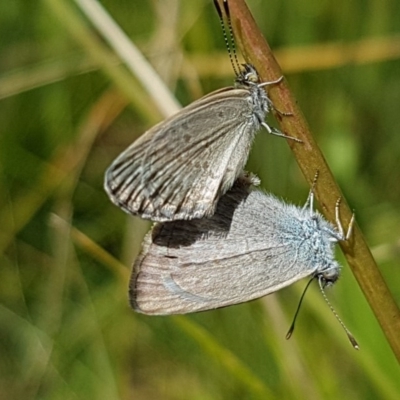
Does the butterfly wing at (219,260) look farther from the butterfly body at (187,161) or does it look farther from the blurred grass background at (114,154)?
the blurred grass background at (114,154)

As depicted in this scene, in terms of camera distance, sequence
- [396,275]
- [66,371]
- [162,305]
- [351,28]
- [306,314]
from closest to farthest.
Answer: [162,305], [396,275], [306,314], [66,371], [351,28]

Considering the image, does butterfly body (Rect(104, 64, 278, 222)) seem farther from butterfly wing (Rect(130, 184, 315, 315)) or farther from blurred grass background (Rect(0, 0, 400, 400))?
blurred grass background (Rect(0, 0, 400, 400))

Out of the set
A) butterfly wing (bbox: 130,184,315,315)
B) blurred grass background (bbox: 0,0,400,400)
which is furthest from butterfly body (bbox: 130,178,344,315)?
blurred grass background (bbox: 0,0,400,400)

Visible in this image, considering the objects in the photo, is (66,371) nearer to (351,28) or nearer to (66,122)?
(66,122)

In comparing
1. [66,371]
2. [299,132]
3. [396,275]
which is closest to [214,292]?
[299,132]

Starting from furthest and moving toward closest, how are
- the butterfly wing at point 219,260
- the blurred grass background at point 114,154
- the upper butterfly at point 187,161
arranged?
the blurred grass background at point 114,154
the butterfly wing at point 219,260
the upper butterfly at point 187,161

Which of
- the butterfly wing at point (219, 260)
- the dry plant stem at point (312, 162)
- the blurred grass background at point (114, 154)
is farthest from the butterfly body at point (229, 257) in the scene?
the blurred grass background at point (114, 154)
